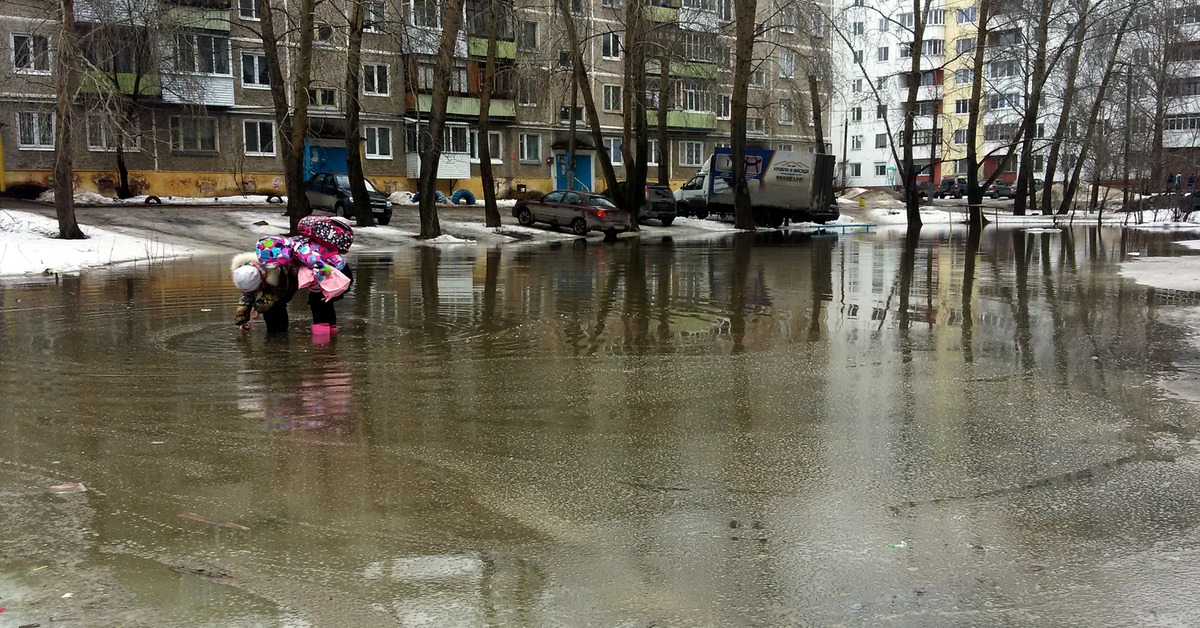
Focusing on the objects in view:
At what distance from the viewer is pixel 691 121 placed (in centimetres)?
6166

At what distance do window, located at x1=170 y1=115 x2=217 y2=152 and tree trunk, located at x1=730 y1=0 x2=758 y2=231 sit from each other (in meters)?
24.5

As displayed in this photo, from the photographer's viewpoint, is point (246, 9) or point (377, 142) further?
point (377, 142)

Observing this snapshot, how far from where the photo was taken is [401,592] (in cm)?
377

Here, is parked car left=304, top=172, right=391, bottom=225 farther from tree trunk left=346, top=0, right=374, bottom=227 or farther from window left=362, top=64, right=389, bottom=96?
window left=362, top=64, right=389, bottom=96

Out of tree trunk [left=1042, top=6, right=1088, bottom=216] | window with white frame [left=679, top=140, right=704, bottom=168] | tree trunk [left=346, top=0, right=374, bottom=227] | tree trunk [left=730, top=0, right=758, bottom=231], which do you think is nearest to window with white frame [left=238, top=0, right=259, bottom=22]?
tree trunk [left=346, top=0, right=374, bottom=227]

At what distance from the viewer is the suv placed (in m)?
69.5

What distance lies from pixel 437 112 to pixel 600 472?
24.0m

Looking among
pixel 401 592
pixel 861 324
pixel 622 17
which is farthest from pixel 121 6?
pixel 401 592

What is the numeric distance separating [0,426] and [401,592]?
396cm

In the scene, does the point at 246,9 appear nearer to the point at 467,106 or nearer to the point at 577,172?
the point at 467,106

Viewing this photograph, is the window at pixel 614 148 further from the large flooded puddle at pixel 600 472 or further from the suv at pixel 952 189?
the large flooded puddle at pixel 600 472

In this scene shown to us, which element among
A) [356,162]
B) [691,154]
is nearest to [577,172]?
[691,154]

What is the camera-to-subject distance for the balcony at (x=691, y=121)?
60772mm

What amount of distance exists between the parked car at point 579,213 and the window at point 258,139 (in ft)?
59.1
